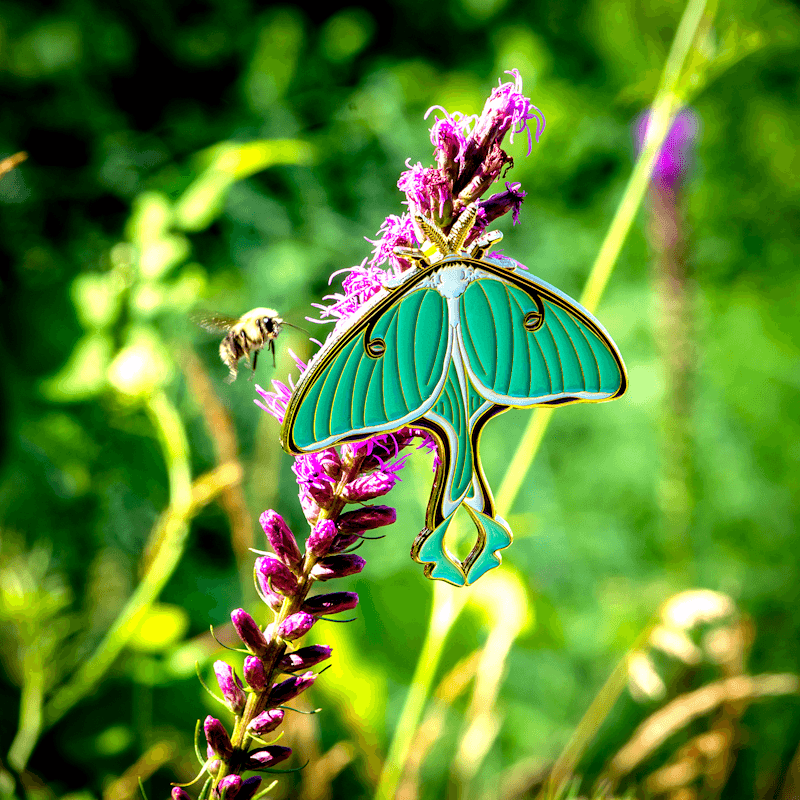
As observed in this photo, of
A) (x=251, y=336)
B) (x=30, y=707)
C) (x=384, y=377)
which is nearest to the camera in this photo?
(x=384, y=377)

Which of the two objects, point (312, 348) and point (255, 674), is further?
point (312, 348)

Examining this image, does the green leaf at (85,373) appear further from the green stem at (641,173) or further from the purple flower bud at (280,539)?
the purple flower bud at (280,539)

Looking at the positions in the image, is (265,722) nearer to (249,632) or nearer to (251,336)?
(249,632)

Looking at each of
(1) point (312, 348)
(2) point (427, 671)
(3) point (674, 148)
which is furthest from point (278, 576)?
(3) point (674, 148)

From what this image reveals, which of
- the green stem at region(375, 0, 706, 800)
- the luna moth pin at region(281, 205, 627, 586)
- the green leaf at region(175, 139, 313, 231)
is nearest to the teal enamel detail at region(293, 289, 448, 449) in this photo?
the luna moth pin at region(281, 205, 627, 586)

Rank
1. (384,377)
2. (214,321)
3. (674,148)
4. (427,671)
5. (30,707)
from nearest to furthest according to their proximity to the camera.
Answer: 1. (384,377)
2. (214,321)
3. (427,671)
4. (30,707)
5. (674,148)
